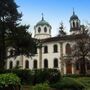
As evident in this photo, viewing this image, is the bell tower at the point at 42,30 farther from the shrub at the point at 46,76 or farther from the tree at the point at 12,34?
the shrub at the point at 46,76

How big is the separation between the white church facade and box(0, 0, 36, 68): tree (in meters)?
16.5

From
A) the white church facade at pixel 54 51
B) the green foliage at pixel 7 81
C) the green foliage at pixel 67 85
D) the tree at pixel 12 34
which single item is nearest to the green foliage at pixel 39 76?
the green foliage at pixel 67 85

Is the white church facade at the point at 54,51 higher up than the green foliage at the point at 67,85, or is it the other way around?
the white church facade at the point at 54,51

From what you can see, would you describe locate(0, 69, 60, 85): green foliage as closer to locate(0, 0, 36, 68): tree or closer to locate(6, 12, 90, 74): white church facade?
locate(0, 0, 36, 68): tree

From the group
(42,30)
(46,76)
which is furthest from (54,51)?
(46,76)

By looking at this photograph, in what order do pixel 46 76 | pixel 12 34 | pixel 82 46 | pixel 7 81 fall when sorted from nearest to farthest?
pixel 7 81 < pixel 46 76 < pixel 12 34 < pixel 82 46

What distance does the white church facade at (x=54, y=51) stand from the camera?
52853 millimetres

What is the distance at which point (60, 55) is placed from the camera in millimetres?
54375

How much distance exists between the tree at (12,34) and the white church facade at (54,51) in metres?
16.5

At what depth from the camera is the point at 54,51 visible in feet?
183

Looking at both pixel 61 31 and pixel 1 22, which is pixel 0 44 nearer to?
pixel 1 22

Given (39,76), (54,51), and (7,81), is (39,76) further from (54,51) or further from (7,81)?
(54,51)

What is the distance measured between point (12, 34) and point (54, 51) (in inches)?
937

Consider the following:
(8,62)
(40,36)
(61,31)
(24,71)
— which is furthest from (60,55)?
(24,71)
